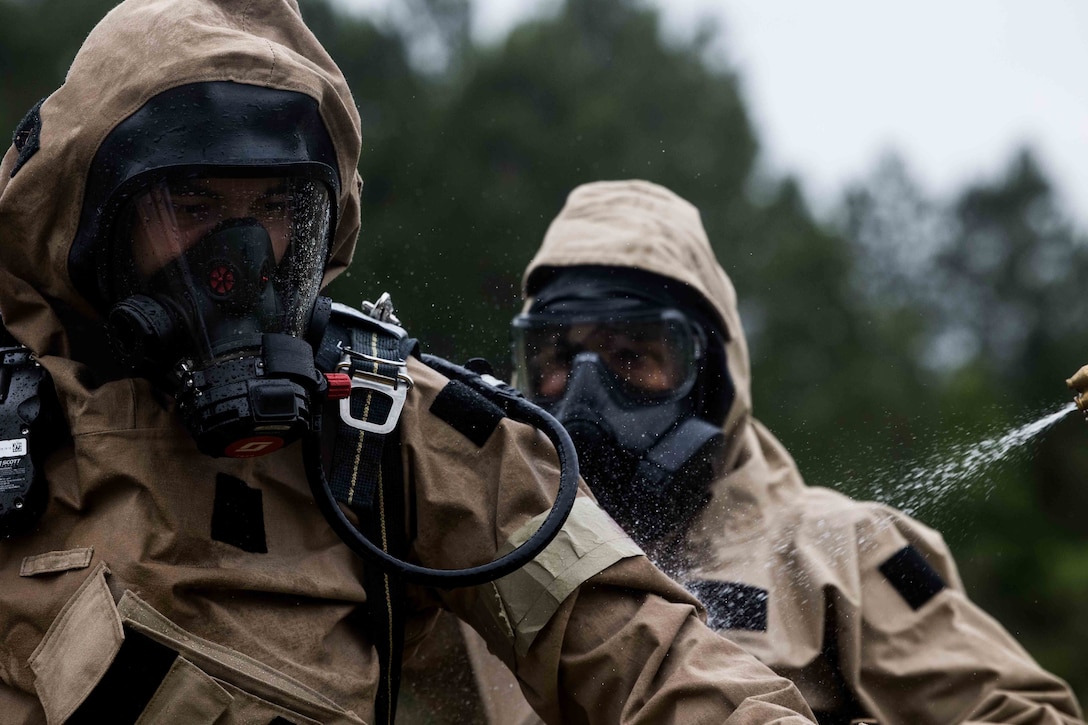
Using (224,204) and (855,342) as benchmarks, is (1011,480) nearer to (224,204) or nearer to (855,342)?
(855,342)

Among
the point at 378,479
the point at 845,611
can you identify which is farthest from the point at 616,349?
the point at 378,479

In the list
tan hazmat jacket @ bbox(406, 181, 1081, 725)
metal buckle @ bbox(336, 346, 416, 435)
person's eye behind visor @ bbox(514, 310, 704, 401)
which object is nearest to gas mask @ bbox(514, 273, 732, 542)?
person's eye behind visor @ bbox(514, 310, 704, 401)

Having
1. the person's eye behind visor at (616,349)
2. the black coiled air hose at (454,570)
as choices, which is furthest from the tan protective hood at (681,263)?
the black coiled air hose at (454,570)

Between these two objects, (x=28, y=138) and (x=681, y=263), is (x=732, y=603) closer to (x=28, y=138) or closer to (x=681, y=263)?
(x=681, y=263)

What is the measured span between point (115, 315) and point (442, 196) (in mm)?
7092

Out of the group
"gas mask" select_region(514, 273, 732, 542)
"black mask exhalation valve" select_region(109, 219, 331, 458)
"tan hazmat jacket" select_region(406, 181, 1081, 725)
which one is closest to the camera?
"black mask exhalation valve" select_region(109, 219, 331, 458)

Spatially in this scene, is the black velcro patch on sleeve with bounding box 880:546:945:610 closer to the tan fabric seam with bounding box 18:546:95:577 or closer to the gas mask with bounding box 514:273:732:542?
the gas mask with bounding box 514:273:732:542

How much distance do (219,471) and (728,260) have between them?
10.8 metres

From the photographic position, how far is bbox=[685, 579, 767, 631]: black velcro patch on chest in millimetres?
3148

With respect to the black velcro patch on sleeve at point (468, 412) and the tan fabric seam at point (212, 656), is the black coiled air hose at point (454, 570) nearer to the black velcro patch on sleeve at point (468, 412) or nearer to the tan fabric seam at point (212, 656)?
the black velcro patch on sleeve at point (468, 412)

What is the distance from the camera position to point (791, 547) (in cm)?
339

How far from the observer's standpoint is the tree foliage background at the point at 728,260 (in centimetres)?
615

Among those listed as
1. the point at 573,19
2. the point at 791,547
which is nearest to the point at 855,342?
the point at 573,19

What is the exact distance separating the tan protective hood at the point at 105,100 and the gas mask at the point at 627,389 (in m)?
1.25
